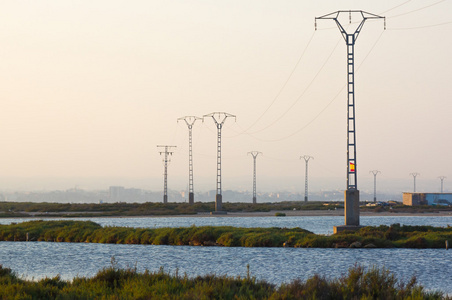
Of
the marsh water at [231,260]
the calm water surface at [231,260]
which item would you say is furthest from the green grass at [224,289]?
the calm water surface at [231,260]

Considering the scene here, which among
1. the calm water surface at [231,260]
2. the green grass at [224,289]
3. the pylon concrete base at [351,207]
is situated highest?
the pylon concrete base at [351,207]

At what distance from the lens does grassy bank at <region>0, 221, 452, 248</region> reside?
2285 inches

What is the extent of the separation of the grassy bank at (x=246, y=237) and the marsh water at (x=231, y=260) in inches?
95.9

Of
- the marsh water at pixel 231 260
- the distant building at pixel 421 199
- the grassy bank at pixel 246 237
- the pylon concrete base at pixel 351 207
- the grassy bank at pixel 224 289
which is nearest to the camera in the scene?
the grassy bank at pixel 224 289

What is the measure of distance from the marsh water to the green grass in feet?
29.5

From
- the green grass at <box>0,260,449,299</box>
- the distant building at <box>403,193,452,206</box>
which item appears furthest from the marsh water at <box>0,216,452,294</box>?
the distant building at <box>403,193,452,206</box>

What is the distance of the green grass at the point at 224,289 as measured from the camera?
22.5 meters

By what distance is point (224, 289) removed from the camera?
2381 cm

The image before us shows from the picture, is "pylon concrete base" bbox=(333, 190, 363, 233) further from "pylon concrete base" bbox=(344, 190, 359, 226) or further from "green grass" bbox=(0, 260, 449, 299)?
"green grass" bbox=(0, 260, 449, 299)

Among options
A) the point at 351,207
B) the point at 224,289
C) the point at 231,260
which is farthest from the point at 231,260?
the point at 224,289

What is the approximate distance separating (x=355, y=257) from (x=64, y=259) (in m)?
22.7

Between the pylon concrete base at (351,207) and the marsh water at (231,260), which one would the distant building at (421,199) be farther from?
the marsh water at (231,260)

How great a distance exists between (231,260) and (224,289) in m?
24.4

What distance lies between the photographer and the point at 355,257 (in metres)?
49.7
